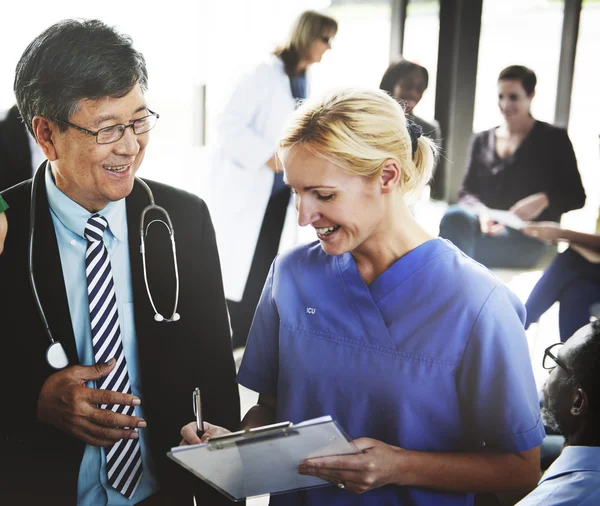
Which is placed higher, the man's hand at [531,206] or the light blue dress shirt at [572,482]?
the man's hand at [531,206]

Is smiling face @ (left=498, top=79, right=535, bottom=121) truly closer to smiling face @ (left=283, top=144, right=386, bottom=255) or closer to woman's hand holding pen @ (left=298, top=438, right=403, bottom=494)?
smiling face @ (left=283, top=144, right=386, bottom=255)

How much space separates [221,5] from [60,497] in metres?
1.37

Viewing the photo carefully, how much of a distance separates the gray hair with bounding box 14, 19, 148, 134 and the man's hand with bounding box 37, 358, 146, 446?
482mm

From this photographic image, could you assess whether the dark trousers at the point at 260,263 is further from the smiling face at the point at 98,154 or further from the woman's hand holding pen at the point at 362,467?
the woman's hand holding pen at the point at 362,467

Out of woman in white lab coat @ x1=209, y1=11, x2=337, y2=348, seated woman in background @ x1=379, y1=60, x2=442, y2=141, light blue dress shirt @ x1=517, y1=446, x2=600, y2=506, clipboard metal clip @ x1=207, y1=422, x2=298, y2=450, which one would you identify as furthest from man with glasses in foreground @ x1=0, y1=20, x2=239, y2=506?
light blue dress shirt @ x1=517, y1=446, x2=600, y2=506

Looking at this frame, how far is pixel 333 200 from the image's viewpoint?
107cm

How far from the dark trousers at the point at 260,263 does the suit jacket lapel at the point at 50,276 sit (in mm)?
637

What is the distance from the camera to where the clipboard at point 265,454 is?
91cm

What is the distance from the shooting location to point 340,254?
3.73ft

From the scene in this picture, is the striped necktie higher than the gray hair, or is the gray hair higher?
the gray hair

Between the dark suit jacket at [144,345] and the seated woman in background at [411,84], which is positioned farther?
the seated woman in background at [411,84]

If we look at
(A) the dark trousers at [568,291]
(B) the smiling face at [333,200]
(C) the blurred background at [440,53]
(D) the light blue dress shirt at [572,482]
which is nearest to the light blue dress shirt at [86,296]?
(C) the blurred background at [440,53]

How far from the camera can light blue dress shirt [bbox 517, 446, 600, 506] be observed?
99 cm

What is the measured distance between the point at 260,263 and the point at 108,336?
0.70m
